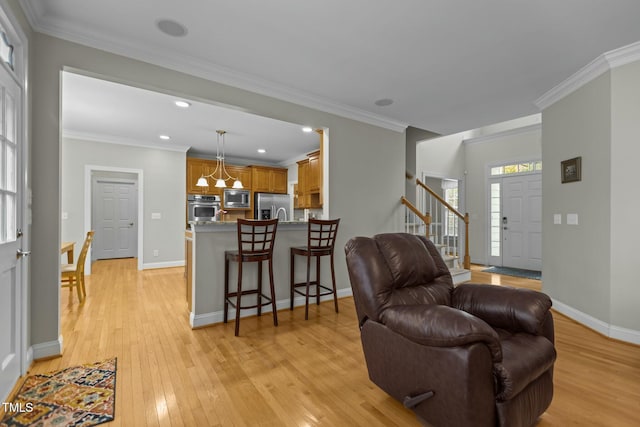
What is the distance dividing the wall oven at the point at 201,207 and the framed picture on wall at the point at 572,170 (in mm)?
5851

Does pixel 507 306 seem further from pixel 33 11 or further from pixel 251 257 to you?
pixel 33 11

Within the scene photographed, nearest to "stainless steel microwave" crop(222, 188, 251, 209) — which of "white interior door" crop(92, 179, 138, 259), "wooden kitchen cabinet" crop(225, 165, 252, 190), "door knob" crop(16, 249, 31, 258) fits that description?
"wooden kitchen cabinet" crop(225, 165, 252, 190)

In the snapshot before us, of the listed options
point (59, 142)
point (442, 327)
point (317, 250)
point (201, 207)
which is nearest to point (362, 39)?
point (317, 250)

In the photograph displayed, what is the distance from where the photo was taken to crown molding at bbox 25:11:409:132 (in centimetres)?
227

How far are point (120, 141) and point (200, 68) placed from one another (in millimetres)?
3846

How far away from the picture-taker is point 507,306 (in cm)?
166

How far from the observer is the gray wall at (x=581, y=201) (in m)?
2.80

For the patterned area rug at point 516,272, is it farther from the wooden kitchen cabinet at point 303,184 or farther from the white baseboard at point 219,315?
the white baseboard at point 219,315

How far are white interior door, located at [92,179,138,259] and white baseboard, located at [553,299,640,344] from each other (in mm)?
8740

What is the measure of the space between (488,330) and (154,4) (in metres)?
2.88

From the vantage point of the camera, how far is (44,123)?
2223mm

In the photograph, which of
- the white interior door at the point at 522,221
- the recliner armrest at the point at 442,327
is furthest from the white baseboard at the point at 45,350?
the white interior door at the point at 522,221

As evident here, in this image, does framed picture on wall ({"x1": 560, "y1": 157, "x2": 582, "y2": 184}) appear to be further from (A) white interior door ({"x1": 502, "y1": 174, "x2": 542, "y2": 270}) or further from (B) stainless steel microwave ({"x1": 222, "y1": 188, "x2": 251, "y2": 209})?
(B) stainless steel microwave ({"x1": 222, "y1": 188, "x2": 251, "y2": 209})

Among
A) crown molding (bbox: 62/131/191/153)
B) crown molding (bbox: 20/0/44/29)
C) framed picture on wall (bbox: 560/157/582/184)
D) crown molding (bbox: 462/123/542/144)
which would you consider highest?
crown molding (bbox: 462/123/542/144)
